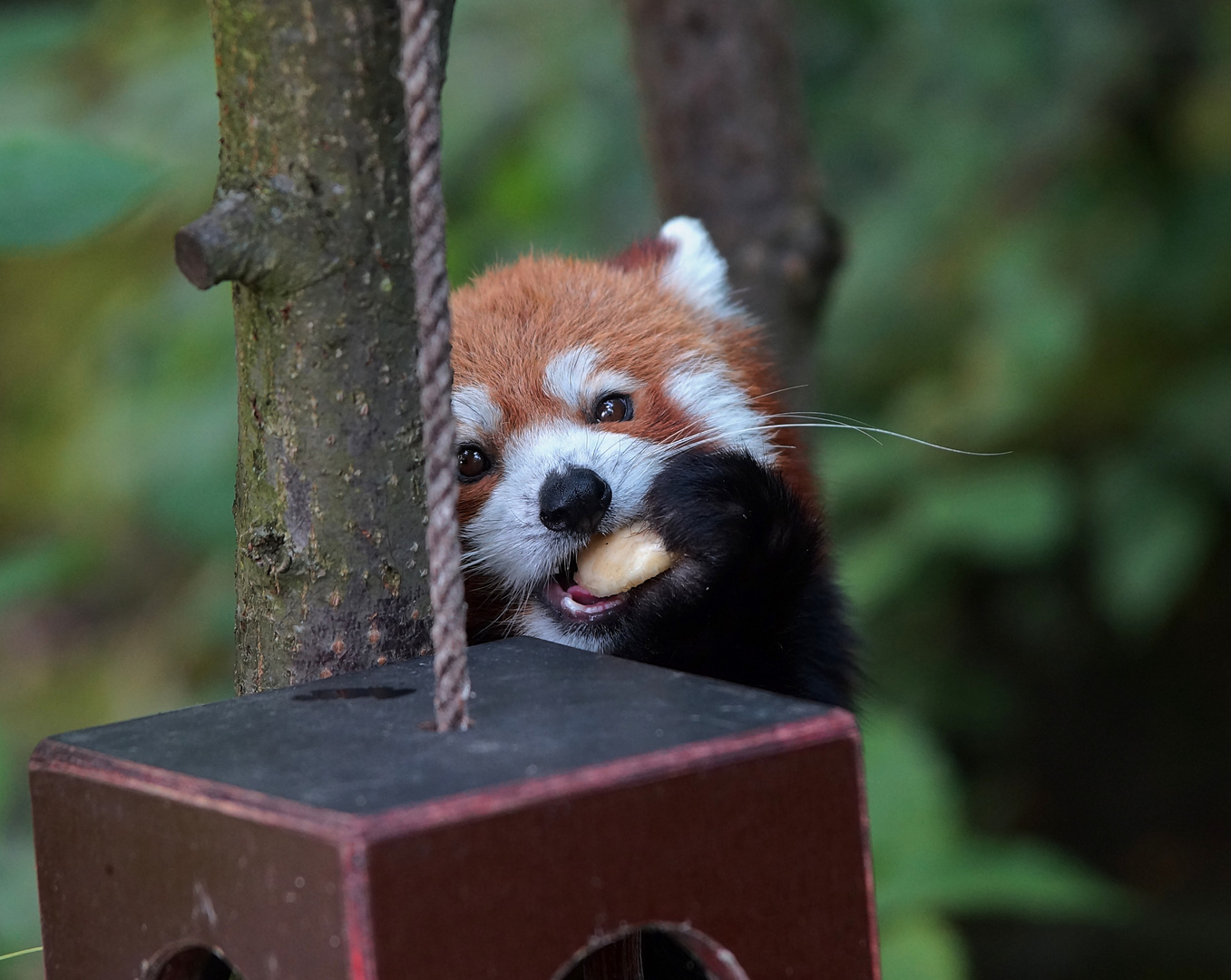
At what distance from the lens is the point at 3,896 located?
258cm

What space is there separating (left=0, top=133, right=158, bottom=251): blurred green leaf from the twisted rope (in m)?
0.44

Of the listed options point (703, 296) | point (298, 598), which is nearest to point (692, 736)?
point (298, 598)

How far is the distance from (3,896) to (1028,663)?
2427mm

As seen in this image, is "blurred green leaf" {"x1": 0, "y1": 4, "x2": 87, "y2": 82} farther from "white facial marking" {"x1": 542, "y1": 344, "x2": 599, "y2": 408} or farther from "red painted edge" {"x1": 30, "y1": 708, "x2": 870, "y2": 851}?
"red painted edge" {"x1": 30, "y1": 708, "x2": 870, "y2": 851}

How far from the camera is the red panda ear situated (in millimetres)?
1597

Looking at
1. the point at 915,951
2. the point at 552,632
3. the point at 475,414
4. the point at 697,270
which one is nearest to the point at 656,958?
the point at 552,632

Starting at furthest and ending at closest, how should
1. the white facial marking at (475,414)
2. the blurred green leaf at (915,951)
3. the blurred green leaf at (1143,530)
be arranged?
1. the blurred green leaf at (1143,530)
2. the blurred green leaf at (915,951)
3. the white facial marking at (475,414)

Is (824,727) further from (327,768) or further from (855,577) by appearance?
(855,577)

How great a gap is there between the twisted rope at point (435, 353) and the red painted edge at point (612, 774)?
0.10 m

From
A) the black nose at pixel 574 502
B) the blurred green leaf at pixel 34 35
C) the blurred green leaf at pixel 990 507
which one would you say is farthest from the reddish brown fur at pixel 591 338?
the blurred green leaf at pixel 990 507

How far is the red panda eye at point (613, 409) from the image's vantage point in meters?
1.40

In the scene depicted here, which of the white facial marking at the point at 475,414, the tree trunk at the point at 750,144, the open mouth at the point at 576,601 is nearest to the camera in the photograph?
the open mouth at the point at 576,601

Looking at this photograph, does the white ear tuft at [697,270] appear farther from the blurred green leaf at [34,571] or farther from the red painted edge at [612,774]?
the red painted edge at [612,774]

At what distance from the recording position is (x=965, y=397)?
271 centimetres
